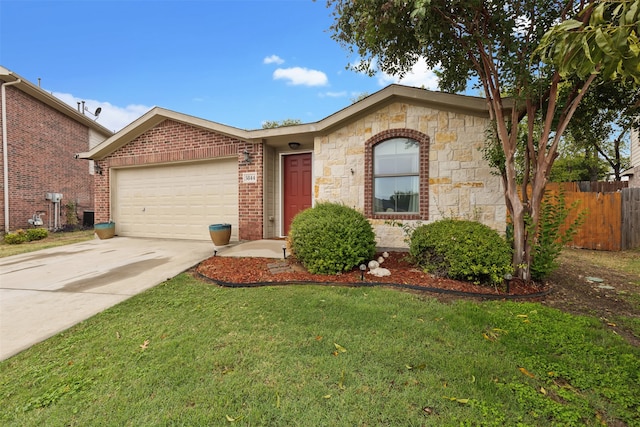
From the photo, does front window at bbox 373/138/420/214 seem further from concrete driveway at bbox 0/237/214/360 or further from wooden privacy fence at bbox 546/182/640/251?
wooden privacy fence at bbox 546/182/640/251

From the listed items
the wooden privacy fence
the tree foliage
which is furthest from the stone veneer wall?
the wooden privacy fence

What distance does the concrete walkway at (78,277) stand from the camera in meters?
3.25

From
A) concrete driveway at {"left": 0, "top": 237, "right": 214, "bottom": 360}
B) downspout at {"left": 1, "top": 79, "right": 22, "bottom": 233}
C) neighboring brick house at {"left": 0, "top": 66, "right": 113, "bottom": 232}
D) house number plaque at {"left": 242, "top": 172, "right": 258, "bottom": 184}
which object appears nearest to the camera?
concrete driveway at {"left": 0, "top": 237, "right": 214, "bottom": 360}

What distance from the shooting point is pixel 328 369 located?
2238 mm

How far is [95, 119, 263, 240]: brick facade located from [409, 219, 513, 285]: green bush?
462 cm

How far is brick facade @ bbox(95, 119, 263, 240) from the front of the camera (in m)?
7.79

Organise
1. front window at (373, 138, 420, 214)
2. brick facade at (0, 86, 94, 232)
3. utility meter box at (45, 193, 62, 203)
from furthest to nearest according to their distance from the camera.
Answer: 1. utility meter box at (45, 193, 62, 203)
2. brick facade at (0, 86, 94, 232)
3. front window at (373, 138, 420, 214)

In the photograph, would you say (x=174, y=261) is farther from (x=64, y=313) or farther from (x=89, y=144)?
(x=89, y=144)

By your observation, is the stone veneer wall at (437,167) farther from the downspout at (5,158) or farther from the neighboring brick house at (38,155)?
the neighboring brick house at (38,155)

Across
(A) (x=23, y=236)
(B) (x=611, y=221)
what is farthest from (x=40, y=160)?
(B) (x=611, y=221)

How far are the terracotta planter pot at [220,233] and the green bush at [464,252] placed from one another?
4906 mm

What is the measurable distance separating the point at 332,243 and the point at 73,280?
446 cm

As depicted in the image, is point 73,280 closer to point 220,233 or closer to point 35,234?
point 220,233

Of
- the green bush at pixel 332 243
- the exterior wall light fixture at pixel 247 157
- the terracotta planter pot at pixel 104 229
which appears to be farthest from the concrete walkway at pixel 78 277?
the exterior wall light fixture at pixel 247 157
